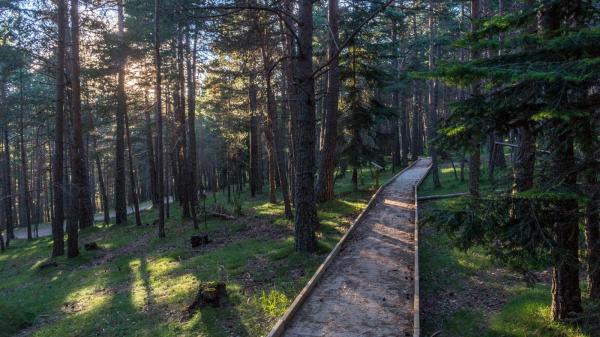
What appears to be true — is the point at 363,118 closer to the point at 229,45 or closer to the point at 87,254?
the point at 229,45

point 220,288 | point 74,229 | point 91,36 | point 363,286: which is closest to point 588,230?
point 363,286

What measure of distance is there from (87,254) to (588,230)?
17389 mm

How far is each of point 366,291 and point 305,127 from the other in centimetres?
440

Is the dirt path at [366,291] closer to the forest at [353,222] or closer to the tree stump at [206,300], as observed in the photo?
the forest at [353,222]

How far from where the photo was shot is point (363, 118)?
19.7 metres

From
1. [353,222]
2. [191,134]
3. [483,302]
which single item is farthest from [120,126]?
[483,302]

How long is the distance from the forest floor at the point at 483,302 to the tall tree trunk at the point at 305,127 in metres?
3.15

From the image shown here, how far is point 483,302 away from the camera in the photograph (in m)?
7.74

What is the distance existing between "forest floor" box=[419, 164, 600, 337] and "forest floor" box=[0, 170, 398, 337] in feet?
8.84

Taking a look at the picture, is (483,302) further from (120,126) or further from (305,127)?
(120,126)

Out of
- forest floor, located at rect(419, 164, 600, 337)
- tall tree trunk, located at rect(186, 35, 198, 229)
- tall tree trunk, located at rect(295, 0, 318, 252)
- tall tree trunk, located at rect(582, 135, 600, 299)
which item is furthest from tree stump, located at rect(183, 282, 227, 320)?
tall tree trunk, located at rect(186, 35, 198, 229)

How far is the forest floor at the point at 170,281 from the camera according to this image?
26.4 feet

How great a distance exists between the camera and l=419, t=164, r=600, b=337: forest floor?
604 centimetres

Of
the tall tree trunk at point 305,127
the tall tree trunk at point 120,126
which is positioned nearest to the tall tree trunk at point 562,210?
Result: the tall tree trunk at point 305,127
